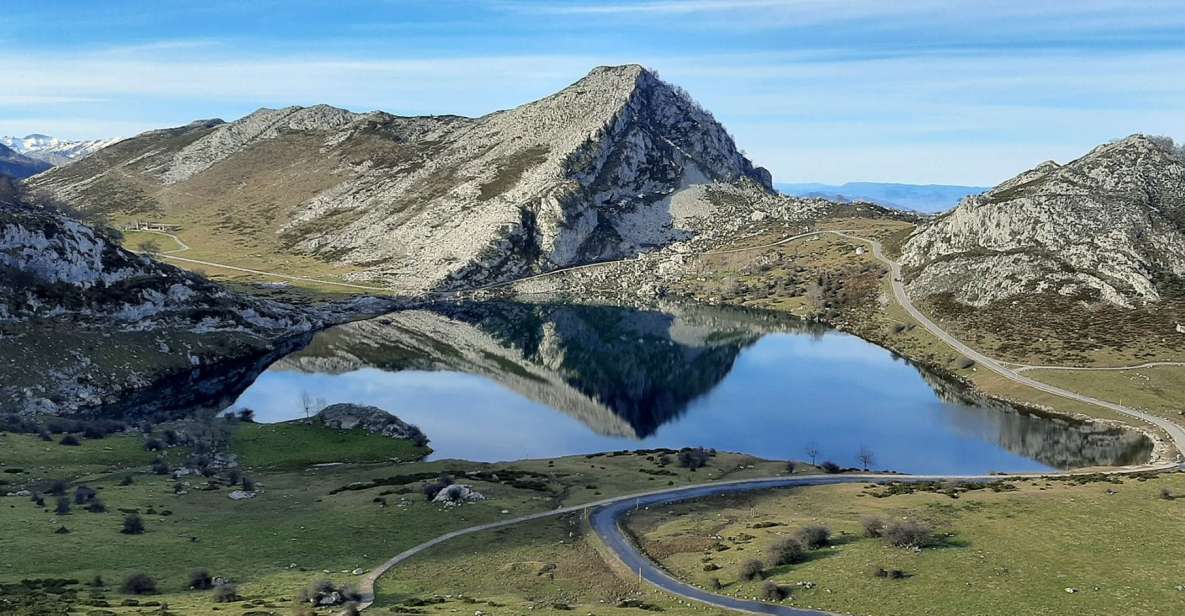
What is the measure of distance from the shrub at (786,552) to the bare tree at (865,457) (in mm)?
45069

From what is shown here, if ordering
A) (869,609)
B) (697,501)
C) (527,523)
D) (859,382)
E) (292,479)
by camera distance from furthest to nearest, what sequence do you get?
(859,382) → (292,479) → (697,501) → (527,523) → (869,609)

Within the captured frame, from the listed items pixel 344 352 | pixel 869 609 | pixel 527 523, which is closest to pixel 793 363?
pixel 344 352

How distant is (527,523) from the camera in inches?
2594

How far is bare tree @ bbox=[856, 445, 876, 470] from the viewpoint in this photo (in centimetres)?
9669

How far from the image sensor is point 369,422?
354ft

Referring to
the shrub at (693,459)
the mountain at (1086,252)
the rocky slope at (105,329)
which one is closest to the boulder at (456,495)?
the shrub at (693,459)

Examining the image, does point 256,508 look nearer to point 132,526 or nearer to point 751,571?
point 132,526

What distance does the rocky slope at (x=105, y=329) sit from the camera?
4751 inches

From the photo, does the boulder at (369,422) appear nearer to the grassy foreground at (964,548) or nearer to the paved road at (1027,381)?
the grassy foreground at (964,548)

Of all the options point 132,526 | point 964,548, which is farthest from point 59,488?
point 964,548

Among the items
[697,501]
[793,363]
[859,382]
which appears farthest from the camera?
[793,363]

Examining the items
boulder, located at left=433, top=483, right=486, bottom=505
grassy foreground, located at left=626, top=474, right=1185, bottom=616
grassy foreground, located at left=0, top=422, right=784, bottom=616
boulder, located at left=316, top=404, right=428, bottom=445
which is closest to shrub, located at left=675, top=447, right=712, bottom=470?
grassy foreground, located at left=0, top=422, right=784, bottom=616

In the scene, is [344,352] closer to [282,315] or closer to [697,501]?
[282,315]

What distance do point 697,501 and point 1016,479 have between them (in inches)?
1461
